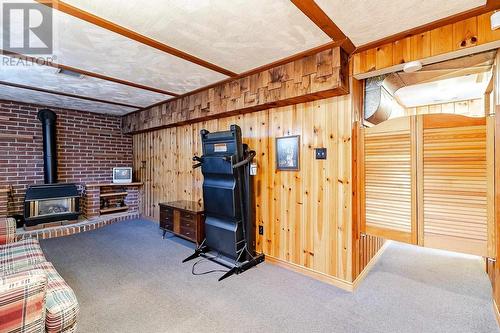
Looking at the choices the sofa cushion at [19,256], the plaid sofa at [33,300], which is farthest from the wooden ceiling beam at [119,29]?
the sofa cushion at [19,256]

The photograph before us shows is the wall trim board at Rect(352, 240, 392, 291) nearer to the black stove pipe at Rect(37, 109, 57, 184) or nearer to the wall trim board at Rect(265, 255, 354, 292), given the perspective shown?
the wall trim board at Rect(265, 255, 354, 292)

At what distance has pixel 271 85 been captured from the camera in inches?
109

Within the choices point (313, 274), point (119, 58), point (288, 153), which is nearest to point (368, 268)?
point (313, 274)

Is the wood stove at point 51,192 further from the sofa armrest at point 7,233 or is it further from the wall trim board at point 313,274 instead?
the wall trim board at point 313,274

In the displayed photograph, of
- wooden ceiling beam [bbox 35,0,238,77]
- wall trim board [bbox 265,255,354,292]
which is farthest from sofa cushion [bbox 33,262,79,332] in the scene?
wall trim board [bbox 265,255,354,292]

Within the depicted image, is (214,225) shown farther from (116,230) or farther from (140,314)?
(116,230)

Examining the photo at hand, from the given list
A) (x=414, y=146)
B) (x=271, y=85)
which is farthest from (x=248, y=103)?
(x=414, y=146)

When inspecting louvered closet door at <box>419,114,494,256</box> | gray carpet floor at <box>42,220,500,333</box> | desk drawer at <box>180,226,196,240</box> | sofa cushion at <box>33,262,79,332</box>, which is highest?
louvered closet door at <box>419,114,494,256</box>

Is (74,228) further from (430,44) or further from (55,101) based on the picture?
(430,44)

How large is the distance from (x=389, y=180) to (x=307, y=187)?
873 millimetres

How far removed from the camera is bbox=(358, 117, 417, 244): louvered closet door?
208cm

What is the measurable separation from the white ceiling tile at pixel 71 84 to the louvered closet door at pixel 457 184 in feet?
12.4

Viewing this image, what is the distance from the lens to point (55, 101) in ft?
14.1

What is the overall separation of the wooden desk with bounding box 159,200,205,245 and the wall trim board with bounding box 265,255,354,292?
3.59ft
